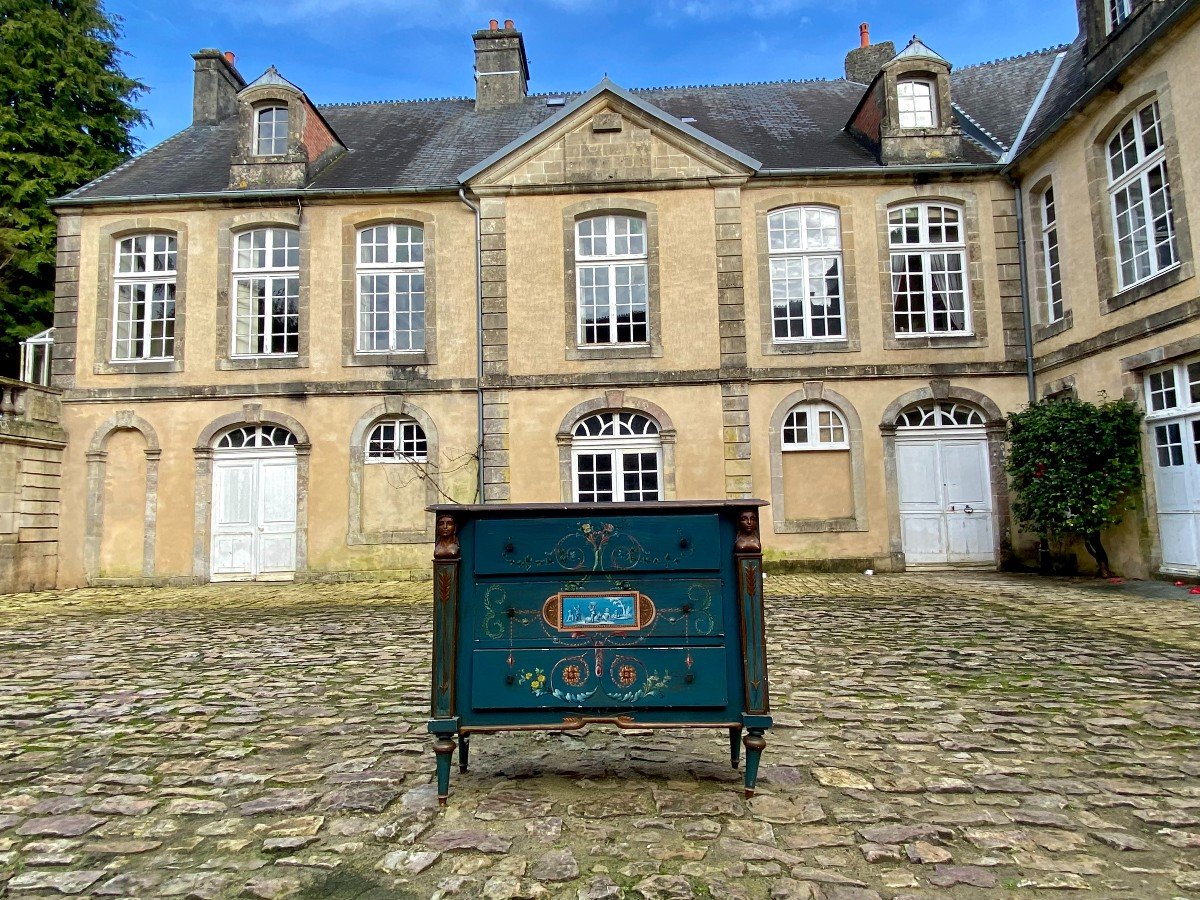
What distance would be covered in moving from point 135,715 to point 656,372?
345 inches

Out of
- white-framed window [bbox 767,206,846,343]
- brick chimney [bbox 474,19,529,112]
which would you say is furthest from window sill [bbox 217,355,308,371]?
white-framed window [bbox 767,206,846,343]

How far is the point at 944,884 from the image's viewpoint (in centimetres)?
220

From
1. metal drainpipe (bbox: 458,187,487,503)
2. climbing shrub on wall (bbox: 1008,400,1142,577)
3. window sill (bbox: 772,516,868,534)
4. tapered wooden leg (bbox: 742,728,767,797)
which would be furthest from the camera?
metal drainpipe (bbox: 458,187,487,503)

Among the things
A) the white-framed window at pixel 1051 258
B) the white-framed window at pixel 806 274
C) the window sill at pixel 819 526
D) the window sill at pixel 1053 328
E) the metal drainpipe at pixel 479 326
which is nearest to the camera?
the window sill at pixel 1053 328

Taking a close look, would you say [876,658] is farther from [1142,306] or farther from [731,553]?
[1142,306]

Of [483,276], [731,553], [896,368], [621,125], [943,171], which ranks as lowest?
[731,553]

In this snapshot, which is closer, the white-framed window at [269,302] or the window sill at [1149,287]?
the window sill at [1149,287]

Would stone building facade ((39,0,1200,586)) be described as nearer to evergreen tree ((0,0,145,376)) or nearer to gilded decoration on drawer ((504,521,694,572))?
evergreen tree ((0,0,145,376))

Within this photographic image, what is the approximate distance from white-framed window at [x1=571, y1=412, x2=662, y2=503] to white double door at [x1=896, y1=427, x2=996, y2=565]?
391cm

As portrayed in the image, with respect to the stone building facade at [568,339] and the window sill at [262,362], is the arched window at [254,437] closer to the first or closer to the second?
the stone building facade at [568,339]

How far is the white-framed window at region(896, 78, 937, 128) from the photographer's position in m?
12.5

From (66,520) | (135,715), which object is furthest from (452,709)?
(66,520)

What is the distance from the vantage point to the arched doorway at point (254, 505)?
12.0 m

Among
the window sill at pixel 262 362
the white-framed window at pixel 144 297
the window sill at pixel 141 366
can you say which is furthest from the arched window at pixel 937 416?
the white-framed window at pixel 144 297
